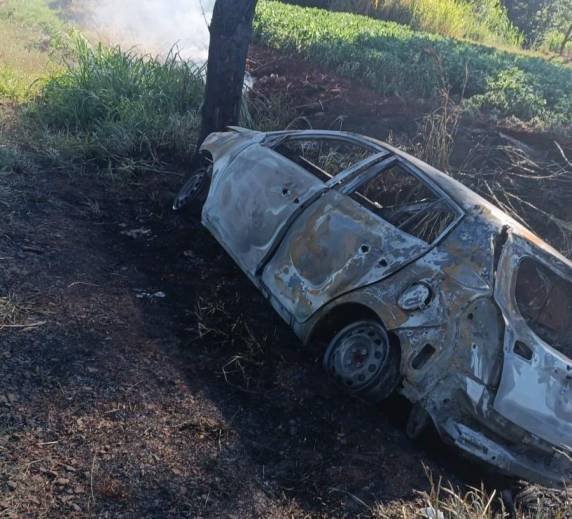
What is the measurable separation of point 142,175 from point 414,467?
5334 millimetres

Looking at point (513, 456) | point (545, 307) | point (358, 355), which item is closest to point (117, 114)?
point (358, 355)

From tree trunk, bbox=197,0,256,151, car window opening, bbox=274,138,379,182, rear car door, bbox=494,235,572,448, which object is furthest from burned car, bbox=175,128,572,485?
tree trunk, bbox=197,0,256,151

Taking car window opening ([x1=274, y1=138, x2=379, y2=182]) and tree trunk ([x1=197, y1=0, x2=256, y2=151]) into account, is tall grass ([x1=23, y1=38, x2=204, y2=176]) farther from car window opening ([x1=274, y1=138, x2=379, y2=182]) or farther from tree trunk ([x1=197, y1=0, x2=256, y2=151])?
car window opening ([x1=274, y1=138, x2=379, y2=182])

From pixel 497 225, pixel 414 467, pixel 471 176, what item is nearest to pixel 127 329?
pixel 414 467

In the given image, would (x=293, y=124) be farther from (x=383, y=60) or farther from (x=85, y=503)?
(x=85, y=503)

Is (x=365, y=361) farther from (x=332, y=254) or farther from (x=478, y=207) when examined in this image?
(x=478, y=207)

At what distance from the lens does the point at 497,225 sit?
4.33m

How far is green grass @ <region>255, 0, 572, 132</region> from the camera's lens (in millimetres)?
9727

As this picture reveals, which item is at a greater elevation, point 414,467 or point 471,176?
point 471,176

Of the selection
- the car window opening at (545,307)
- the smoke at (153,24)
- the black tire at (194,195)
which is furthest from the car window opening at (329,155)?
the smoke at (153,24)

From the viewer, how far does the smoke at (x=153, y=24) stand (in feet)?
47.1

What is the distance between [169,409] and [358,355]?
132 cm

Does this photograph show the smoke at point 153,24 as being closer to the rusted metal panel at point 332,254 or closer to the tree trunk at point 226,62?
the tree trunk at point 226,62

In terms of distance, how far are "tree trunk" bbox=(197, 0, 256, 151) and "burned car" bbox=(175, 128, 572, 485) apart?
7.96ft
